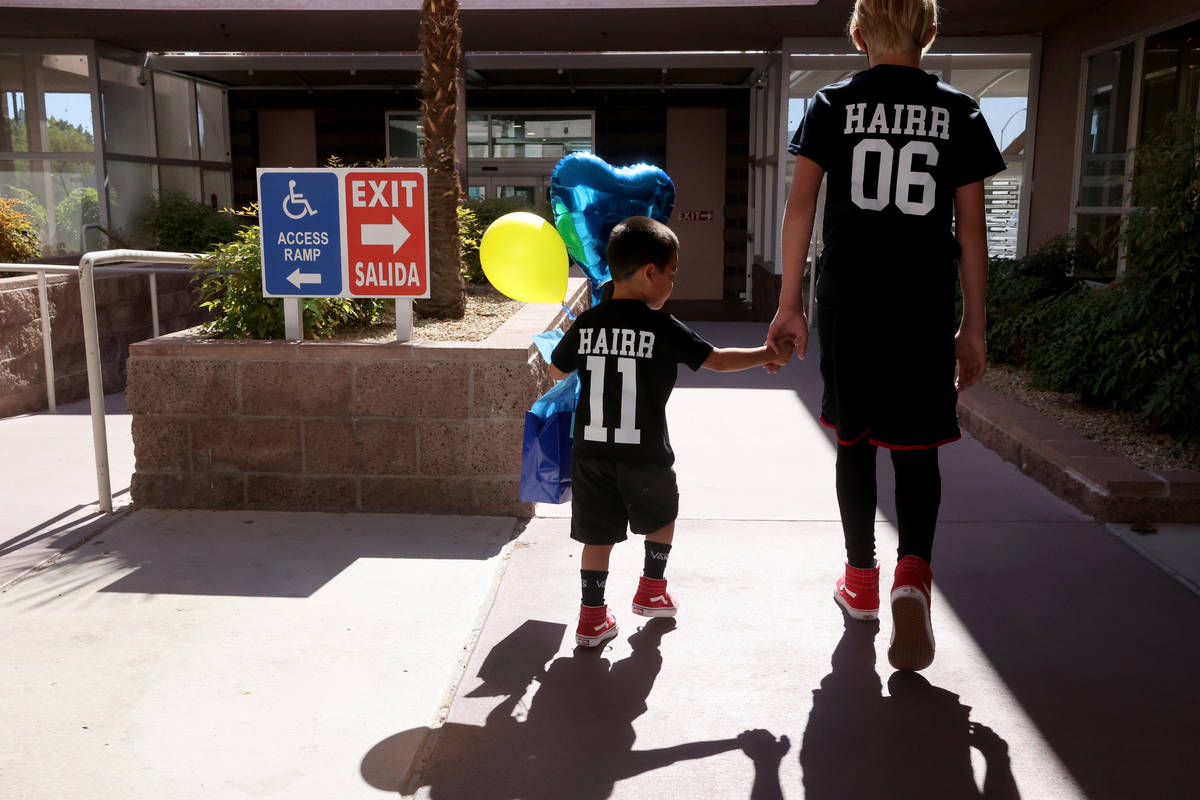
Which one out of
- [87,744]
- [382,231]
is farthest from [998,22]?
[87,744]

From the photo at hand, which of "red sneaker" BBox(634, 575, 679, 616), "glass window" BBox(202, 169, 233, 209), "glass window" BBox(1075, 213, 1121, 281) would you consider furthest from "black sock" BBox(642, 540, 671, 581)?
"glass window" BBox(202, 169, 233, 209)

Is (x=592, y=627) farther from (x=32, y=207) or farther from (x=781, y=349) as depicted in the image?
(x=32, y=207)

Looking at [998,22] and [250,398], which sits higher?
[998,22]

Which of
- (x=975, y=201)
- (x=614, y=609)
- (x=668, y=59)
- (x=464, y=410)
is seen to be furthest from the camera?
(x=668, y=59)

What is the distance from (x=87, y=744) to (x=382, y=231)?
2577mm

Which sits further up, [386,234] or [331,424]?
[386,234]

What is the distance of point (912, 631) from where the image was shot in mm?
2877

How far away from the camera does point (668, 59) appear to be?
49.1ft

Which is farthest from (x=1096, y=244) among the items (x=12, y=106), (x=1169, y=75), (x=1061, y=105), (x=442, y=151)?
(x=12, y=106)

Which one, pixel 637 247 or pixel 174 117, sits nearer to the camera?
pixel 637 247

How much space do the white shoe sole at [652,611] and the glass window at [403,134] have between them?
15.8m

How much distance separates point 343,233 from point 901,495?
8.97 ft

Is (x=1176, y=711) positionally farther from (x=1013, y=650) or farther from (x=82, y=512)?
(x=82, y=512)

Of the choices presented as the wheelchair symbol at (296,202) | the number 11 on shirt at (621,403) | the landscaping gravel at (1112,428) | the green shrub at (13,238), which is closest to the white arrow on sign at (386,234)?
the wheelchair symbol at (296,202)
